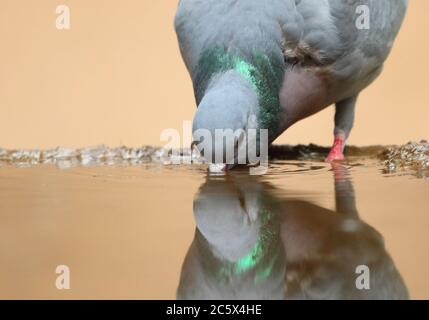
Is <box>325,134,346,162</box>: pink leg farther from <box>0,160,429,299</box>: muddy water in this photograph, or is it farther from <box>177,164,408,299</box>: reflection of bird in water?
<box>177,164,408,299</box>: reflection of bird in water

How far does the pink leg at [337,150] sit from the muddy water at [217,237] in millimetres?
1074

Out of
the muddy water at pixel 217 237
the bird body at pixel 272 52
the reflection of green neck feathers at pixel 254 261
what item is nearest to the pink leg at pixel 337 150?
the bird body at pixel 272 52

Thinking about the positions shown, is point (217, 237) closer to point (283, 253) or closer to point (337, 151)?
point (283, 253)

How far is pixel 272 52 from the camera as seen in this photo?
3.27 metres

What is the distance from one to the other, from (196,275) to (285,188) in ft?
3.89

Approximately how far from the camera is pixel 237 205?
2537mm

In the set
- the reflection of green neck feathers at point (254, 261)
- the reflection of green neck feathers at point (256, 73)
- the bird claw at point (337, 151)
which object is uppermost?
the reflection of green neck feathers at point (256, 73)

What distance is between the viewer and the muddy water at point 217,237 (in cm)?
163

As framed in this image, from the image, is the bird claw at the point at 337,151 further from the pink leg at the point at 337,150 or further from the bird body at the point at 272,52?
the bird body at the point at 272,52

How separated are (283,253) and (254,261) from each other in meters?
0.09

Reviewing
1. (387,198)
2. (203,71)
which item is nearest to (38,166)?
(203,71)

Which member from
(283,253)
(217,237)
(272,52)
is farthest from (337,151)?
(283,253)

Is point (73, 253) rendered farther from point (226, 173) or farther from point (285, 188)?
point (226, 173)

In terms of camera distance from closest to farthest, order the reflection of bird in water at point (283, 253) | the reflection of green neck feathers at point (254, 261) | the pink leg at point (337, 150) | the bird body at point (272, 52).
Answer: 1. the reflection of bird in water at point (283, 253)
2. the reflection of green neck feathers at point (254, 261)
3. the bird body at point (272, 52)
4. the pink leg at point (337, 150)
